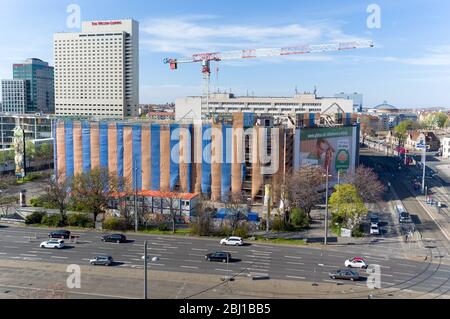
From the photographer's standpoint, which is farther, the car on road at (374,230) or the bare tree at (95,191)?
the bare tree at (95,191)

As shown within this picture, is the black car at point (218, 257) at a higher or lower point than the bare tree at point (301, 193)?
lower

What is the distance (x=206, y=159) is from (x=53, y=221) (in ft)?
44.1

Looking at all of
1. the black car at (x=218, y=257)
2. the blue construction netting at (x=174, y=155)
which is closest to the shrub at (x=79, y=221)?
the blue construction netting at (x=174, y=155)

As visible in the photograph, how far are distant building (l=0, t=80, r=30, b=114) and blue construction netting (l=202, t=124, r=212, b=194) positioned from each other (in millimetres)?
108619

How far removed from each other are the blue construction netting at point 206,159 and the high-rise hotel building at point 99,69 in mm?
77757

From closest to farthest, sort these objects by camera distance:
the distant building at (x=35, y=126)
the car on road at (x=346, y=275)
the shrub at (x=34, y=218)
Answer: the car on road at (x=346, y=275) → the shrub at (x=34, y=218) → the distant building at (x=35, y=126)

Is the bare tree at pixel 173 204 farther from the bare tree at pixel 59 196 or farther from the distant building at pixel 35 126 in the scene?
the distant building at pixel 35 126

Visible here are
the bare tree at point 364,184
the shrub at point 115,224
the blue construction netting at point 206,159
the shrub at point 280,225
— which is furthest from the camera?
the blue construction netting at point 206,159

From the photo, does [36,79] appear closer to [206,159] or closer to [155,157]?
[155,157]

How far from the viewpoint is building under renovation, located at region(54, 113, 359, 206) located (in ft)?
119

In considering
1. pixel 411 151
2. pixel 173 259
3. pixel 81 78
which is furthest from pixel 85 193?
pixel 81 78

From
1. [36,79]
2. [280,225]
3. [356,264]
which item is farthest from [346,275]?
[36,79]

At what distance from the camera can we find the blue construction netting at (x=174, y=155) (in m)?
37.5
